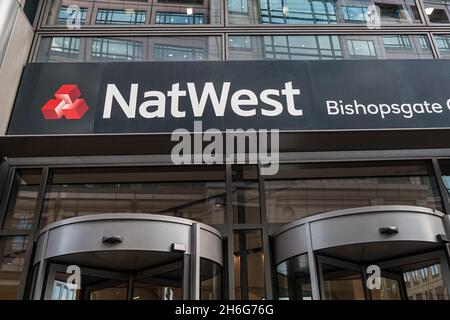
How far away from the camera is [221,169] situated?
5.73m

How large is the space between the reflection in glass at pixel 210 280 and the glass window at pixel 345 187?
953mm

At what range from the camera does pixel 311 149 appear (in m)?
5.59

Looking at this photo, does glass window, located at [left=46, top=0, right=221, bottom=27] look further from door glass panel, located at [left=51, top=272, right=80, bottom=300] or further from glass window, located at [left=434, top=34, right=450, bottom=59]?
door glass panel, located at [left=51, top=272, right=80, bottom=300]

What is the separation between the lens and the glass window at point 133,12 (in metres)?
6.71

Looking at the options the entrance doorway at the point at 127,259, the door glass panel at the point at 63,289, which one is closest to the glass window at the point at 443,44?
the entrance doorway at the point at 127,259

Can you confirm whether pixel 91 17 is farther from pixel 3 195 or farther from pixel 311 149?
pixel 311 149

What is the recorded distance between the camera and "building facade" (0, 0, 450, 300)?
4680 mm

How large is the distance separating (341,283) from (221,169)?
1.98 metres

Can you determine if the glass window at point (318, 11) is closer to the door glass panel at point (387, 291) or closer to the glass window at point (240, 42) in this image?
the glass window at point (240, 42)

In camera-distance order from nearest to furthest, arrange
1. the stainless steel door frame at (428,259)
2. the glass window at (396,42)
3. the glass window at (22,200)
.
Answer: the stainless steel door frame at (428,259)
the glass window at (22,200)
the glass window at (396,42)

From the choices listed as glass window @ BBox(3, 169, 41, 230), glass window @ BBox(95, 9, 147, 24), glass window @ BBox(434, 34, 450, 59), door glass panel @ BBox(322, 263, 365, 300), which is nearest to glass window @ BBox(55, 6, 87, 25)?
glass window @ BBox(95, 9, 147, 24)

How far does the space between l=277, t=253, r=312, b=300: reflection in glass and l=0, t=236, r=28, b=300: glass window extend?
9.44 ft

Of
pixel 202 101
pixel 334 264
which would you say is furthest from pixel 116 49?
pixel 334 264
